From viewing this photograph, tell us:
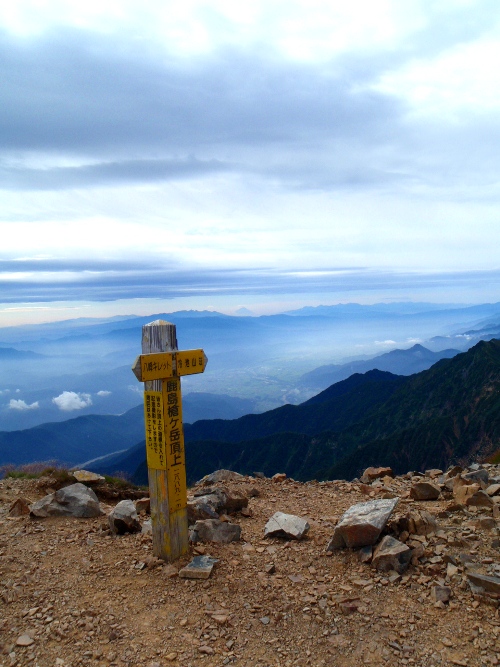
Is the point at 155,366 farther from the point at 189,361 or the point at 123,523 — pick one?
the point at 123,523

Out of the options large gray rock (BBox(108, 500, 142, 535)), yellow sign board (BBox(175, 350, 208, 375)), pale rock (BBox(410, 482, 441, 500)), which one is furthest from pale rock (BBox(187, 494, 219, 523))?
pale rock (BBox(410, 482, 441, 500))

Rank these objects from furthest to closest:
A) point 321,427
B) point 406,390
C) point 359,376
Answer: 1. point 359,376
2. point 321,427
3. point 406,390

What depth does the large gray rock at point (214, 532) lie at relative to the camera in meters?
7.99

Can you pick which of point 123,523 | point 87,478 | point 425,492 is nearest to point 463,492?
point 425,492

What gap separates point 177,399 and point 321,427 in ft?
491

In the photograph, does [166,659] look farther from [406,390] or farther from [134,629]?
[406,390]

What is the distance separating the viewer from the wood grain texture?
710cm

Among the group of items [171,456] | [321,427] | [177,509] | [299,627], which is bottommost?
[321,427]

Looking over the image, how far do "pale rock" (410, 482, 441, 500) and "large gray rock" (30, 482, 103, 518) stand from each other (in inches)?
285

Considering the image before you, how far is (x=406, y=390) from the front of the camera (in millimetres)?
130625

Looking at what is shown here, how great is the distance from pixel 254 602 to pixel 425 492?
18.8ft

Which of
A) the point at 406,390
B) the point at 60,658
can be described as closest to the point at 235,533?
the point at 60,658

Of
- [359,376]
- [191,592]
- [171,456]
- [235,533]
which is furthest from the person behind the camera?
[359,376]

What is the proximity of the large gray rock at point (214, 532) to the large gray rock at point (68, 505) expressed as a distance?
306 centimetres
